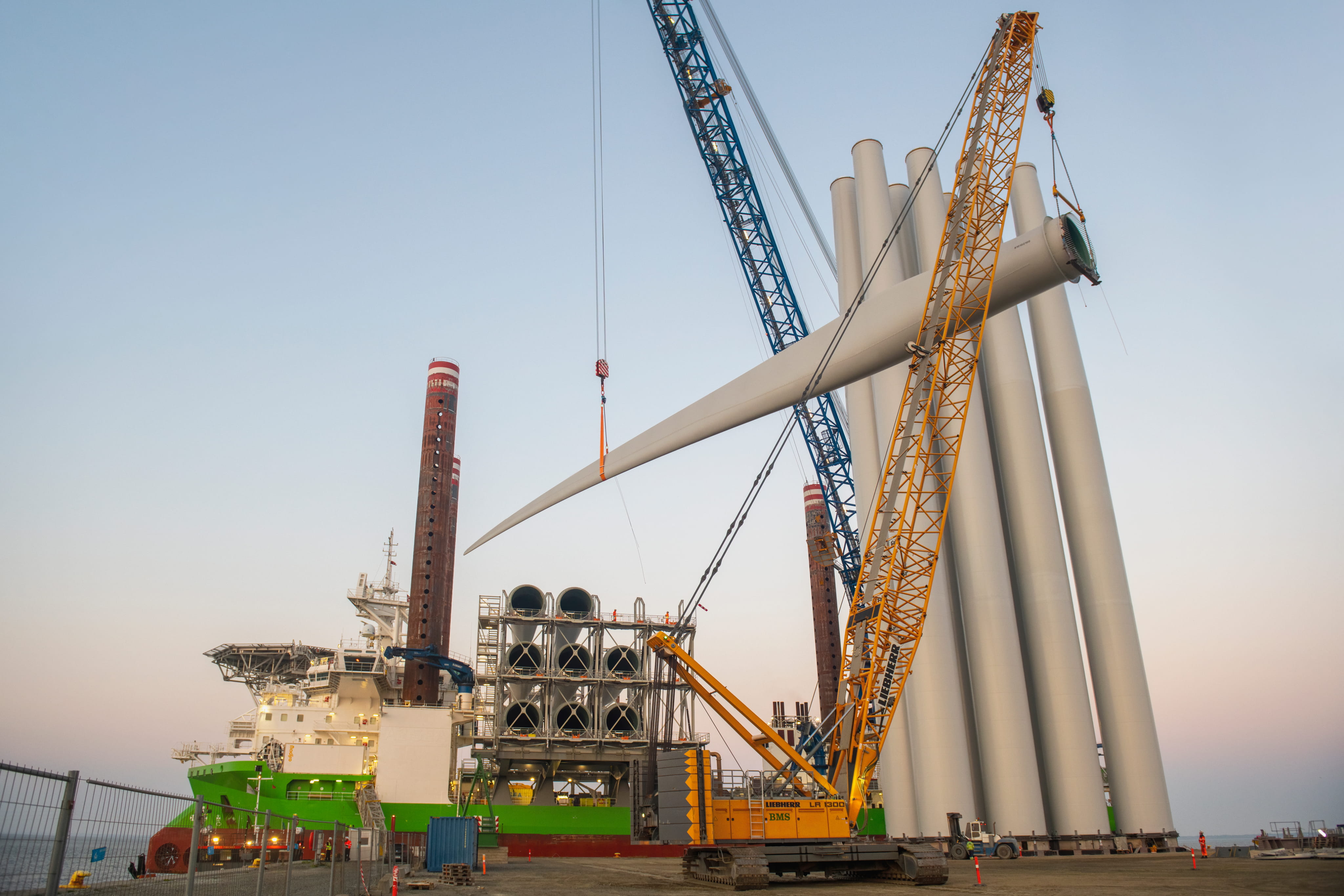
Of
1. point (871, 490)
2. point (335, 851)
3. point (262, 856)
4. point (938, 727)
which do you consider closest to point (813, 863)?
point (335, 851)

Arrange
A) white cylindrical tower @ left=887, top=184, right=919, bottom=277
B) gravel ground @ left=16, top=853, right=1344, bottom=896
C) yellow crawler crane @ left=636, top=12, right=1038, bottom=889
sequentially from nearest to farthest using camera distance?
gravel ground @ left=16, top=853, right=1344, bottom=896, yellow crawler crane @ left=636, top=12, right=1038, bottom=889, white cylindrical tower @ left=887, top=184, right=919, bottom=277

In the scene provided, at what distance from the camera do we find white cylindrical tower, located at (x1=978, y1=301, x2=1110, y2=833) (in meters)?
35.4

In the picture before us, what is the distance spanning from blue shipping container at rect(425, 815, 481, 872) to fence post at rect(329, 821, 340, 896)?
10.7m

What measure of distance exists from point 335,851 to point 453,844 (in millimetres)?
16850

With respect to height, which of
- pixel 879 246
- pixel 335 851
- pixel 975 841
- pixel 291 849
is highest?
pixel 879 246

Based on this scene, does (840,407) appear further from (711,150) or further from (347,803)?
(347,803)

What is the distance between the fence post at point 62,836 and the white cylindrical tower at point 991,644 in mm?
33960

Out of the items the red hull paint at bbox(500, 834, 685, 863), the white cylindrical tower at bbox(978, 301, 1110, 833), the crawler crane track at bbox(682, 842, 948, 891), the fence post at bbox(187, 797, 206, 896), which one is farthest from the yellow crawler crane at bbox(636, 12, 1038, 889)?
the red hull paint at bbox(500, 834, 685, 863)

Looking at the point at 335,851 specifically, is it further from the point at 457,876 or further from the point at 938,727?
the point at 938,727

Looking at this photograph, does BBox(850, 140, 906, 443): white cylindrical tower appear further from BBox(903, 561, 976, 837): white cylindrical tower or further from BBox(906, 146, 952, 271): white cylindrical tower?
BBox(903, 561, 976, 837): white cylindrical tower

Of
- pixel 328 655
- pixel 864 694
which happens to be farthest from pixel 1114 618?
pixel 328 655

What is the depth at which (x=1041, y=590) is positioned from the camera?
1458 inches

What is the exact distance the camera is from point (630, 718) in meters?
52.9

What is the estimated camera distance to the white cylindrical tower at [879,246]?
39.8 m
